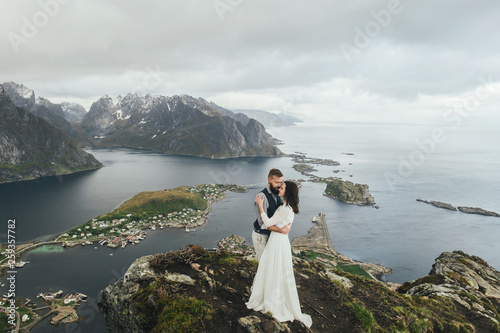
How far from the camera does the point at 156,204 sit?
10012cm

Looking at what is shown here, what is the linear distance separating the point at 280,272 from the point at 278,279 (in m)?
0.25

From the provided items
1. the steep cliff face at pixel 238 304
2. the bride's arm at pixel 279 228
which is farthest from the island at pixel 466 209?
the bride's arm at pixel 279 228

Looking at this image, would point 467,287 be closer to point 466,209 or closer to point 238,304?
point 238,304

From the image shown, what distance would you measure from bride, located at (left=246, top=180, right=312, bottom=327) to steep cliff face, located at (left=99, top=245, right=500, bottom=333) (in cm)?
38

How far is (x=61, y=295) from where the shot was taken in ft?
161

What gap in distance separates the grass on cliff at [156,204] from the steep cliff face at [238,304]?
86.7 m

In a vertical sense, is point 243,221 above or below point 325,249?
above

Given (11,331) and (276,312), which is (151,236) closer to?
(11,331)

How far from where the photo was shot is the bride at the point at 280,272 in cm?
894

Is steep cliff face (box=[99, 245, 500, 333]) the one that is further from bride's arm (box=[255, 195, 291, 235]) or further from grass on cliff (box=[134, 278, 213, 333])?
bride's arm (box=[255, 195, 291, 235])

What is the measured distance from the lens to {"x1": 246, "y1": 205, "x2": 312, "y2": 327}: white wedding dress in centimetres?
918

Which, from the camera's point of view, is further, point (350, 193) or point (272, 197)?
point (350, 193)

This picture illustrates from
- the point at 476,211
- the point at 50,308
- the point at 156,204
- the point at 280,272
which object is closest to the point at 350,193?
the point at 476,211

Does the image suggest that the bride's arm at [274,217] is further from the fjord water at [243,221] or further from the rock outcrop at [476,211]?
the rock outcrop at [476,211]
